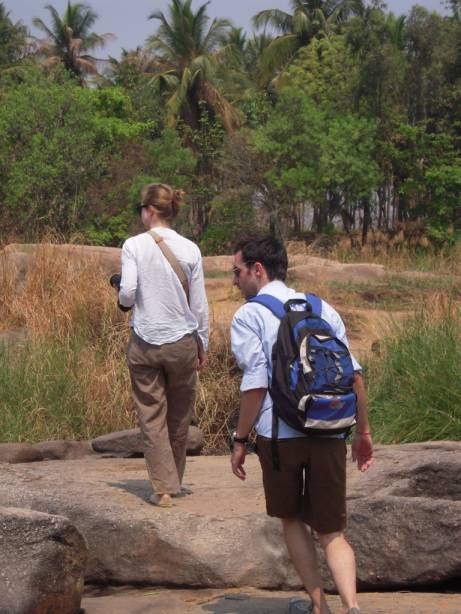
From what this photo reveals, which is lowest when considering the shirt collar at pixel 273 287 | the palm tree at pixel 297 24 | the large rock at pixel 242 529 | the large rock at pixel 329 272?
the large rock at pixel 329 272

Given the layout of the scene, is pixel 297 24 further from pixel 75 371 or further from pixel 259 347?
pixel 259 347

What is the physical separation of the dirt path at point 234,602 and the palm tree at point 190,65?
3064cm

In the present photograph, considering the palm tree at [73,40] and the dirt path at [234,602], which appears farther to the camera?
the palm tree at [73,40]

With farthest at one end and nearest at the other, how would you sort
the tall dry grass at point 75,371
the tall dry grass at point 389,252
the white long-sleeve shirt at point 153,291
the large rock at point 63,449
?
the tall dry grass at point 389,252, the tall dry grass at point 75,371, the large rock at point 63,449, the white long-sleeve shirt at point 153,291

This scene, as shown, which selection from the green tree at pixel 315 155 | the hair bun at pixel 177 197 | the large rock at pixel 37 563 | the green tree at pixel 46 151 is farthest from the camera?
the green tree at pixel 315 155

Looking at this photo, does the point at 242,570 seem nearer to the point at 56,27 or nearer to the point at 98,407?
the point at 98,407

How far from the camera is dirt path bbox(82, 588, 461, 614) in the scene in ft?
14.9

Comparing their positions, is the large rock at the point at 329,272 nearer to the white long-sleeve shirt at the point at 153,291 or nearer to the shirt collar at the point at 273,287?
the white long-sleeve shirt at the point at 153,291

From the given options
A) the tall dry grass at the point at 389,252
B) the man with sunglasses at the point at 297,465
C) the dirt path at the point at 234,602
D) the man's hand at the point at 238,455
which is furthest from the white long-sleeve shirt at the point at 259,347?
the tall dry grass at the point at 389,252

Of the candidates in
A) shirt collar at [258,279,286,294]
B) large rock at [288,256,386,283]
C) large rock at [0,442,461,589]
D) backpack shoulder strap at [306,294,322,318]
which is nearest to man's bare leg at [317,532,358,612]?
backpack shoulder strap at [306,294,322,318]

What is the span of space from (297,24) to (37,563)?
34.2 m

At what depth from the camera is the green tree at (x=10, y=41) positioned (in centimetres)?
3878

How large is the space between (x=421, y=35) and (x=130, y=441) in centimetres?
2043

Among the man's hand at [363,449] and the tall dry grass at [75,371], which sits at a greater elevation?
the man's hand at [363,449]
